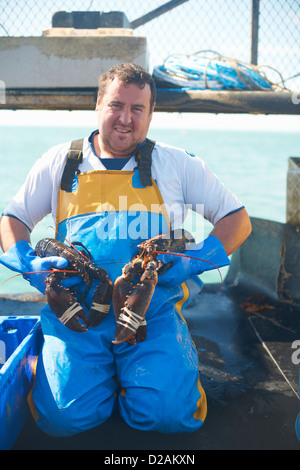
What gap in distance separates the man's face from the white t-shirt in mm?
117

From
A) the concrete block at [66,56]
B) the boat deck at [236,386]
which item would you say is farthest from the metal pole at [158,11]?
the boat deck at [236,386]

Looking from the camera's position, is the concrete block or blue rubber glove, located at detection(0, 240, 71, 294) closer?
blue rubber glove, located at detection(0, 240, 71, 294)

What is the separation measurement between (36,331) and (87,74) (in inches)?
101

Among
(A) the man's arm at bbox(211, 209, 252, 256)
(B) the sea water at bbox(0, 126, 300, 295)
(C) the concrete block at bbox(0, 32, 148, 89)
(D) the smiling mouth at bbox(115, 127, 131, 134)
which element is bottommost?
(B) the sea water at bbox(0, 126, 300, 295)

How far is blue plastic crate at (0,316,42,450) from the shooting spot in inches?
84.9

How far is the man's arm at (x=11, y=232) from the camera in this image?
8.75 feet

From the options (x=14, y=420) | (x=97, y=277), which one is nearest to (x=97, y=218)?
(x=97, y=277)

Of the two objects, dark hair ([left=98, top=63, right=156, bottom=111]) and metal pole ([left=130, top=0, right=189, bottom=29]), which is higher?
metal pole ([left=130, top=0, right=189, bottom=29])

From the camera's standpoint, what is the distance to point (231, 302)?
175 inches

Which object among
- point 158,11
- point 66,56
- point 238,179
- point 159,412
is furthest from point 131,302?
point 238,179

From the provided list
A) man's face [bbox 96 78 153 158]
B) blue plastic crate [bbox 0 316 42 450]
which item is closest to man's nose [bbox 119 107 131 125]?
man's face [bbox 96 78 153 158]

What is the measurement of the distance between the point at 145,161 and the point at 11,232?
90cm

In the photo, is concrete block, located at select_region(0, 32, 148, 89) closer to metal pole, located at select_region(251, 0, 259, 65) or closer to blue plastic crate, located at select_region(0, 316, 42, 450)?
metal pole, located at select_region(251, 0, 259, 65)

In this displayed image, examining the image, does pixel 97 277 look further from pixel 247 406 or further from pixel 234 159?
pixel 234 159
